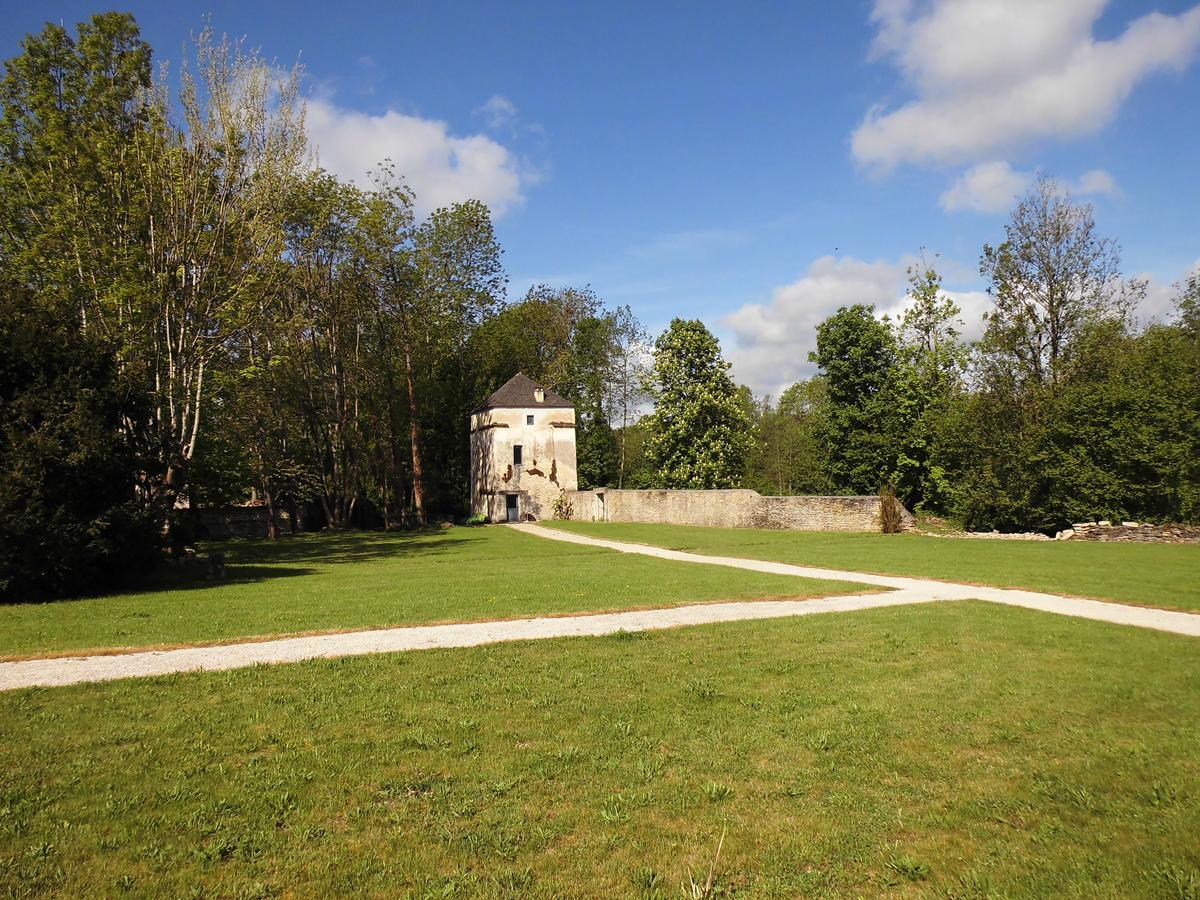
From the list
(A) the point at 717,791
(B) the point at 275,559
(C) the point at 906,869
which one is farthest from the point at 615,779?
(B) the point at 275,559

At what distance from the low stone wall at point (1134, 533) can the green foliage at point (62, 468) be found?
89.8ft

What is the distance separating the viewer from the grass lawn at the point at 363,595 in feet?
33.1

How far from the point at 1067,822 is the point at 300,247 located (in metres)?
38.1

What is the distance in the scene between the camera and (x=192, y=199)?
19.6 meters

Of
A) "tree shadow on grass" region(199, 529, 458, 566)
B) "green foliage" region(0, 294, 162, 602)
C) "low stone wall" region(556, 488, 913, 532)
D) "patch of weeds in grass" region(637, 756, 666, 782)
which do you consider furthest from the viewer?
"low stone wall" region(556, 488, 913, 532)

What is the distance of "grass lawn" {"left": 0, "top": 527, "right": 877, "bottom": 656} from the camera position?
33.1ft

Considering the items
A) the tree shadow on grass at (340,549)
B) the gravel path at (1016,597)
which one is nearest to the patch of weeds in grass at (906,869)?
the gravel path at (1016,597)

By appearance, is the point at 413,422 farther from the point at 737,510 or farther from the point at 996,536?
the point at 996,536

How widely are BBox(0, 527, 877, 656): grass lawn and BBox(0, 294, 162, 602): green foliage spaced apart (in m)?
0.95

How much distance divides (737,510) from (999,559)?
629 inches

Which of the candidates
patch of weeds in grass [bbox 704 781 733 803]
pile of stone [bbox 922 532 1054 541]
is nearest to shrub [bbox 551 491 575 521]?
pile of stone [bbox 922 532 1054 541]

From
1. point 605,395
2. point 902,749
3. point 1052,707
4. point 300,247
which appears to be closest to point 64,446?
point 902,749

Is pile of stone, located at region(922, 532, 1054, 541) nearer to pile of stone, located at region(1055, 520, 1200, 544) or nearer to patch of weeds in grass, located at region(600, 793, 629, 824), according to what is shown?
pile of stone, located at region(1055, 520, 1200, 544)

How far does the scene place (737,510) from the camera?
3347 cm
